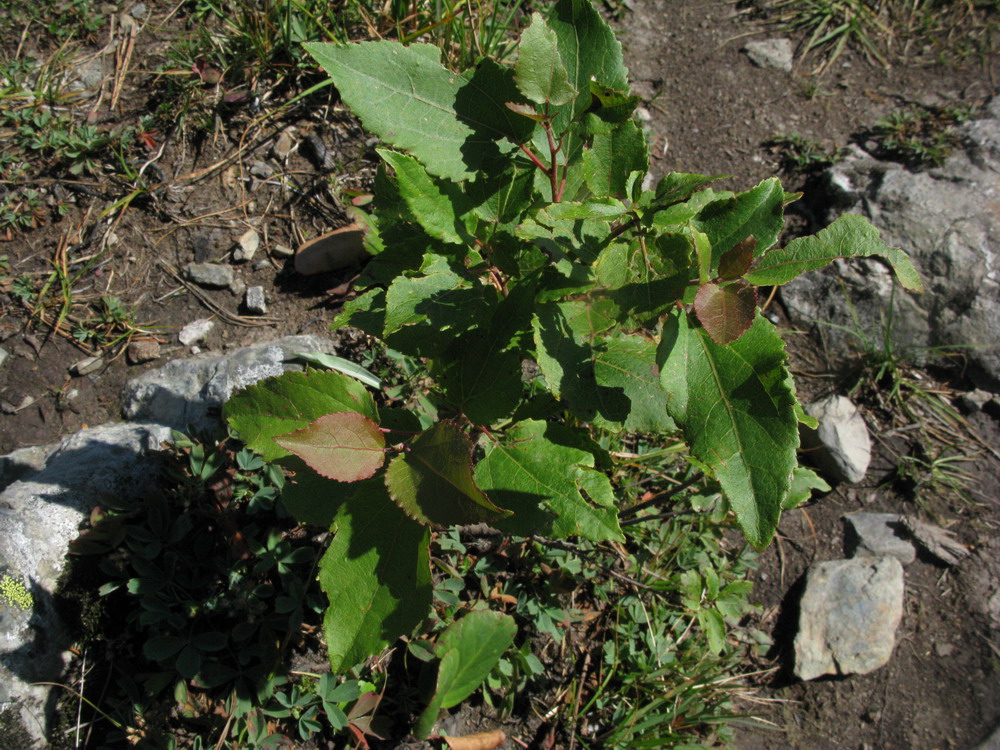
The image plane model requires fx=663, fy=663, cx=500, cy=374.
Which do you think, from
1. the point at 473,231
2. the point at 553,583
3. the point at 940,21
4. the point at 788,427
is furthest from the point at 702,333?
the point at 940,21

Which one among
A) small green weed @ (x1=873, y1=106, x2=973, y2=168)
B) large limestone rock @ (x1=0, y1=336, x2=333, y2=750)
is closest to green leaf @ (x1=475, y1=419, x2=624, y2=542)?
large limestone rock @ (x1=0, y1=336, x2=333, y2=750)

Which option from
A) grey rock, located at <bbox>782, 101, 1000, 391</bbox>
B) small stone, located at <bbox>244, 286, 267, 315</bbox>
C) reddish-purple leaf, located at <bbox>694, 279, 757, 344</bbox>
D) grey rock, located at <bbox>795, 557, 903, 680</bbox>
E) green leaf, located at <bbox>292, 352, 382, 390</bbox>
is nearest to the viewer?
reddish-purple leaf, located at <bbox>694, 279, 757, 344</bbox>

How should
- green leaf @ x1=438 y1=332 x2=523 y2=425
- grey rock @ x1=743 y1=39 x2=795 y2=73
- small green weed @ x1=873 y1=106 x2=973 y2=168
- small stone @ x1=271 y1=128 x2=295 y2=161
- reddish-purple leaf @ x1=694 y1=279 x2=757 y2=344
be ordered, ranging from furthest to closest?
grey rock @ x1=743 y1=39 x2=795 y2=73 < small green weed @ x1=873 y1=106 x2=973 y2=168 < small stone @ x1=271 y1=128 x2=295 y2=161 < green leaf @ x1=438 y1=332 x2=523 y2=425 < reddish-purple leaf @ x1=694 y1=279 x2=757 y2=344

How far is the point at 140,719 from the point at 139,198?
2.21 metres

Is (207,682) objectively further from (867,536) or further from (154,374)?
(867,536)

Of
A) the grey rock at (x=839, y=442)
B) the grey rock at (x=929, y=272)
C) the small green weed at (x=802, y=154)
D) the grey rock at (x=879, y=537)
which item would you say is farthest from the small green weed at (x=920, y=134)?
the grey rock at (x=879, y=537)

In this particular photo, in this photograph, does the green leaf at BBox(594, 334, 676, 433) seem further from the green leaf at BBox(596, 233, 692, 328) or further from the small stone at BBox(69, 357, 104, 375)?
the small stone at BBox(69, 357, 104, 375)

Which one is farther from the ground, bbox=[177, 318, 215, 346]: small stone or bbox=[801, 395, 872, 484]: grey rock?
bbox=[177, 318, 215, 346]: small stone

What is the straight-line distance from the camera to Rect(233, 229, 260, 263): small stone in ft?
9.80

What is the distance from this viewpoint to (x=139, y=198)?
302cm

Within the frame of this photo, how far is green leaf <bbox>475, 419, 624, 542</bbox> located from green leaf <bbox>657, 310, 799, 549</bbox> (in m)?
0.27

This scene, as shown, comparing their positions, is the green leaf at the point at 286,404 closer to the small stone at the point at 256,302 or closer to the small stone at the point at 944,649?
the small stone at the point at 256,302

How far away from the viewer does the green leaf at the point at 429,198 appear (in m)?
1.34

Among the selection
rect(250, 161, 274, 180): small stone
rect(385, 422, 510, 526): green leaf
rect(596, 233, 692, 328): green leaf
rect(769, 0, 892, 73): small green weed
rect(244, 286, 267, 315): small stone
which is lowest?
rect(244, 286, 267, 315): small stone
